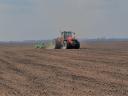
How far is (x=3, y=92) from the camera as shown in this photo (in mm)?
12734

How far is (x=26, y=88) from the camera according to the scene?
13281mm

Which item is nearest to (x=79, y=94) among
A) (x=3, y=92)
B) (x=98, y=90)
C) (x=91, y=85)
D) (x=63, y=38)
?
(x=98, y=90)

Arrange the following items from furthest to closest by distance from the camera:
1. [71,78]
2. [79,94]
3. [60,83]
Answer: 1. [71,78]
2. [60,83]
3. [79,94]

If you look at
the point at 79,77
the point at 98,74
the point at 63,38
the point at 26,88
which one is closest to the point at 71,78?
the point at 79,77

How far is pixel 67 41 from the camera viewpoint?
39.5m

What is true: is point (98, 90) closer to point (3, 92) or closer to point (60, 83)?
point (60, 83)

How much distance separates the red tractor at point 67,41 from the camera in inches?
1551

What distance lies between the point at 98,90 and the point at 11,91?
9.98 ft

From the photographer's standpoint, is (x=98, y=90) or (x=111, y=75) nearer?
(x=98, y=90)

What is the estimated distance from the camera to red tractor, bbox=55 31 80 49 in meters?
39.4

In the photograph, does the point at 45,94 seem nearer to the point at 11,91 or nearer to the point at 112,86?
the point at 11,91

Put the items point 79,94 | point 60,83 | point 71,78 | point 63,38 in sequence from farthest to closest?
point 63,38 < point 71,78 < point 60,83 < point 79,94

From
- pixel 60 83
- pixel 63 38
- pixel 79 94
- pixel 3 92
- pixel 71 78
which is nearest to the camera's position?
pixel 79 94

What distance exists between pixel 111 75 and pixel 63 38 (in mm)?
24544
